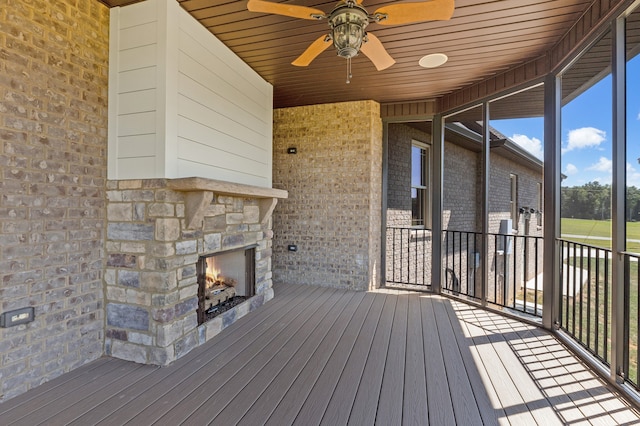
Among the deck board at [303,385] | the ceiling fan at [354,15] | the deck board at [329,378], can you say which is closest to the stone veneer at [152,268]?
the deck board at [303,385]

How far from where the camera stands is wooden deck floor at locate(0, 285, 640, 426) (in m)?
1.80

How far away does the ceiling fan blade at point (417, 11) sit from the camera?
173cm

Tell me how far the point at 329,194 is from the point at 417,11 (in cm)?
308

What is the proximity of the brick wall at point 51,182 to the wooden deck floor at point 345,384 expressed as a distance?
0.29m

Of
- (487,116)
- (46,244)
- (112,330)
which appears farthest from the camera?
(487,116)

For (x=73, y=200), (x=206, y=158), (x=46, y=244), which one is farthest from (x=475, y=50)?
(x=46, y=244)

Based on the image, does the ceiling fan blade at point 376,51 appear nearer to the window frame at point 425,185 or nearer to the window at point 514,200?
the window frame at point 425,185

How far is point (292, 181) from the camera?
4.93m

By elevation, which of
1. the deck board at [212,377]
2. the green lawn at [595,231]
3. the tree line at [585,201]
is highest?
the tree line at [585,201]

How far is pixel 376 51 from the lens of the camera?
7.48 ft

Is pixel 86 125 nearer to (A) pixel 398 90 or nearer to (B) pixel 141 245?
(B) pixel 141 245

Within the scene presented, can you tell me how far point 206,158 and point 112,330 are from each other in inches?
63.6

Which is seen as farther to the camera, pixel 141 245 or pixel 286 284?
pixel 286 284

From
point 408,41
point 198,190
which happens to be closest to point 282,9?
point 198,190
